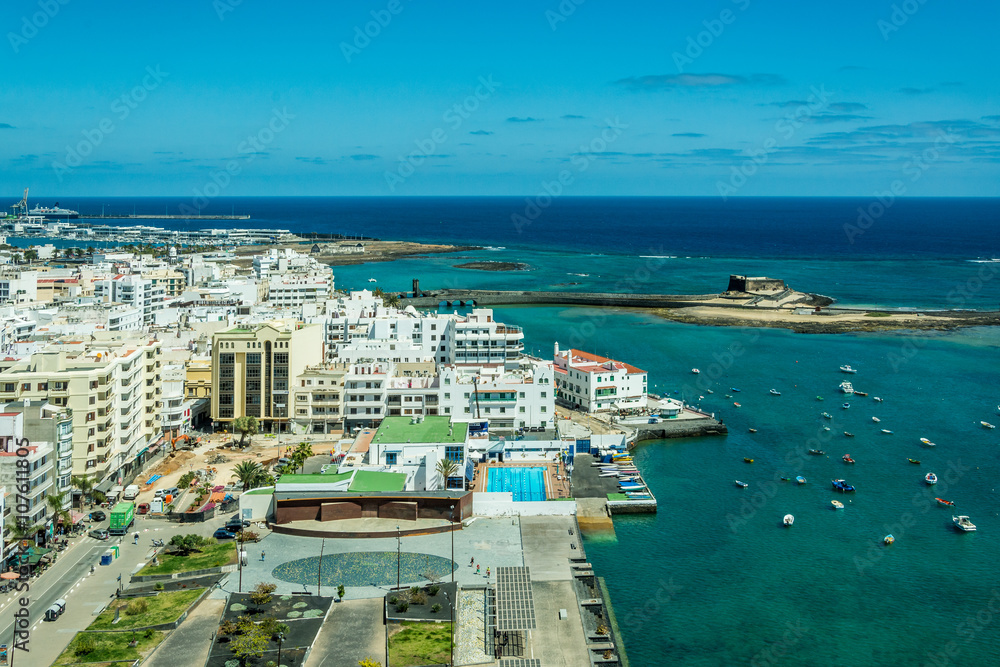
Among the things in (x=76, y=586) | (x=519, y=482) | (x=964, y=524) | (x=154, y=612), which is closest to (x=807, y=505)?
(x=964, y=524)

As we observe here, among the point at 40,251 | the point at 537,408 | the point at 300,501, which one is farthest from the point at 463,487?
the point at 40,251

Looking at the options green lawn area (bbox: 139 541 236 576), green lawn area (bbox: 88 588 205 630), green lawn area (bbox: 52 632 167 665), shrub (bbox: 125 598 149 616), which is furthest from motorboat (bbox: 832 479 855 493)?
shrub (bbox: 125 598 149 616)

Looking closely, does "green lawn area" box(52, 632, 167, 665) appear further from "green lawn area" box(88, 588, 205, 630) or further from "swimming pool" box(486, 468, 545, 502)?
"swimming pool" box(486, 468, 545, 502)

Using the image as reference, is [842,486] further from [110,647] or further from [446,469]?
[110,647]

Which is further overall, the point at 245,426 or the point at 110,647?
the point at 245,426

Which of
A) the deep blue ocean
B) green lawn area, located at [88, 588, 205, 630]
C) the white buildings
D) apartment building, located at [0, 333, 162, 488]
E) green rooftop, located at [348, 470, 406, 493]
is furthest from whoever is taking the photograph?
the white buildings
